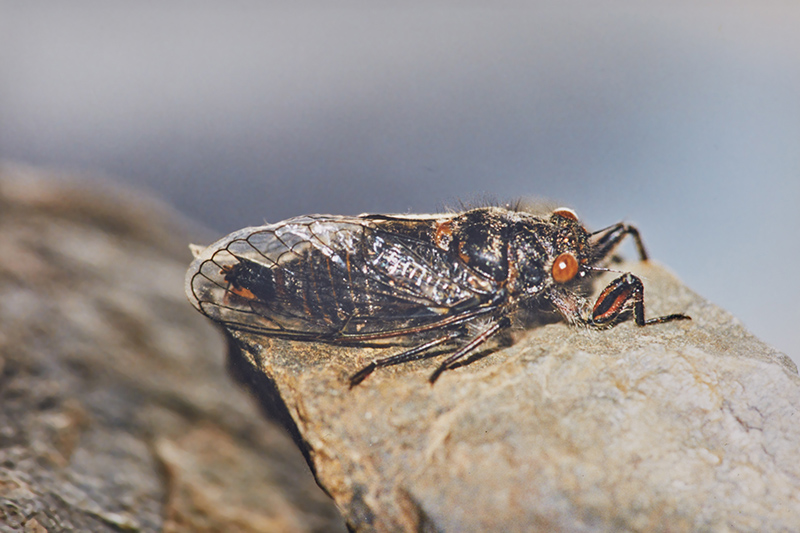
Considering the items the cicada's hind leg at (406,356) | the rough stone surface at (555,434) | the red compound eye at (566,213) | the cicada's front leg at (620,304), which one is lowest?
the rough stone surface at (555,434)

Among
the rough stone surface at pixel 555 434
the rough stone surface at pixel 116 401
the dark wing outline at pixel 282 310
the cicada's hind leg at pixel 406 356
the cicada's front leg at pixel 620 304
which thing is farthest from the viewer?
the rough stone surface at pixel 116 401

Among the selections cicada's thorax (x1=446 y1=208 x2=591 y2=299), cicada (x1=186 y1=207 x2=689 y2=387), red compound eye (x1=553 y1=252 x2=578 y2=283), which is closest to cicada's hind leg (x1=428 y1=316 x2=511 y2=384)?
cicada (x1=186 y1=207 x2=689 y2=387)

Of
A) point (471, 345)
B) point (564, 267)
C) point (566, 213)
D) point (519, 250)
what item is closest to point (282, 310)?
point (471, 345)

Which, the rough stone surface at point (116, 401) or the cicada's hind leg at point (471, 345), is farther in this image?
the rough stone surface at point (116, 401)

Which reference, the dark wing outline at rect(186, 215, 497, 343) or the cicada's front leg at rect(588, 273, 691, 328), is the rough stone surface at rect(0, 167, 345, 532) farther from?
the cicada's front leg at rect(588, 273, 691, 328)

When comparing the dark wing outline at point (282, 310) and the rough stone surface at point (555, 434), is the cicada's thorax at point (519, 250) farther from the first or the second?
the rough stone surface at point (555, 434)

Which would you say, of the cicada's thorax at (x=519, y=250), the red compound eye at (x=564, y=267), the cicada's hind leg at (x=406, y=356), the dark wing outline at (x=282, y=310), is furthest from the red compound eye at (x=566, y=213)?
the cicada's hind leg at (x=406, y=356)

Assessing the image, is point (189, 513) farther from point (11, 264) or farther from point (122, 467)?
point (11, 264)
